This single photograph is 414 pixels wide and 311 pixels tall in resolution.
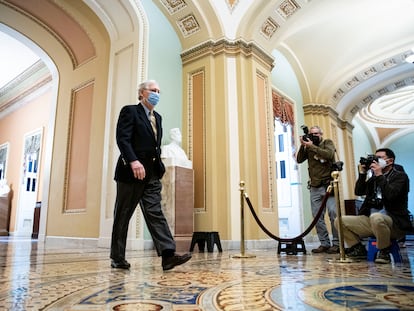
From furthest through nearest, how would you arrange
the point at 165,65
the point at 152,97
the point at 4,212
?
the point at 4,212
the point at 165,65
the point at 152,97

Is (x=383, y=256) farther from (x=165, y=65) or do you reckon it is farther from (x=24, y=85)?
(x=24, y=85)

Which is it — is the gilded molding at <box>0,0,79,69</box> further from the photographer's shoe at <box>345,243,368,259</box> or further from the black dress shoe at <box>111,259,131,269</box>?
the photographer's shoe at <box>345,243,368,259</box>

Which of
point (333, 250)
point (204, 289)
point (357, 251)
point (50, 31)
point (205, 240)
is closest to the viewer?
point (204, 289)

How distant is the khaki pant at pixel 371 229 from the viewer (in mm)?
2809

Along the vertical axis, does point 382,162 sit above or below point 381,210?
above

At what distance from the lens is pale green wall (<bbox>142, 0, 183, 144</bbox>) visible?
5.33 metres

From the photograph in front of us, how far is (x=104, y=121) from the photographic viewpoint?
5.45m

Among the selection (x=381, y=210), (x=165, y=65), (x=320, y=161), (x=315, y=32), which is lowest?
(x=381, y=210)

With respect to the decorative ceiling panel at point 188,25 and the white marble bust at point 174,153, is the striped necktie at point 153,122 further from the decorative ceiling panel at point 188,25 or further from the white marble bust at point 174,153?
the decorative ceiling panel at point 188,25

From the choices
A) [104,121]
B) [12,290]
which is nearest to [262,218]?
[104,121]

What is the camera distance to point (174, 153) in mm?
4863

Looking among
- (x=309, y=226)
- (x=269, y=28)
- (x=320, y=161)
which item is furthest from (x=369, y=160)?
(x=269, y=28)

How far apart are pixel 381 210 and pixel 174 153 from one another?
110 inches

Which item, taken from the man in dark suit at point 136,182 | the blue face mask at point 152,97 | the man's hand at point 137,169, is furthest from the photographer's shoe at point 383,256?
the blue face mask at point 152,97
